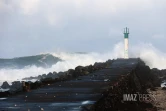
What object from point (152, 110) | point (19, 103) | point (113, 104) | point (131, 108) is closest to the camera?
point (19, 103)

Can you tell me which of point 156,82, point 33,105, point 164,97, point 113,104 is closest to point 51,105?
point 33,105

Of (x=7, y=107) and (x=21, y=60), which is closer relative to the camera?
(x=7, y=107)

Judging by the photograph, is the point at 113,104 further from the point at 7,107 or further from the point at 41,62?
the point at 41,62

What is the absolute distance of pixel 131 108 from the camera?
548 inches

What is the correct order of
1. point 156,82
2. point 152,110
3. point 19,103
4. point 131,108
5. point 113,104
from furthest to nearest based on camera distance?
point 156,82
point 152,110
point 131,108
point 113,104
point 19,103

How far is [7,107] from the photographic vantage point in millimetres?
9305

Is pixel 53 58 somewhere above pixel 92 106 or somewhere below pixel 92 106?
above

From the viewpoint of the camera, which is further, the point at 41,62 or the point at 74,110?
the point at 41,62

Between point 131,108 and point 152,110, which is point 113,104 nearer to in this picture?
point 131,108

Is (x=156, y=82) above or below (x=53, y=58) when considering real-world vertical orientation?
below

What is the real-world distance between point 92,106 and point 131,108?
5.17 meters

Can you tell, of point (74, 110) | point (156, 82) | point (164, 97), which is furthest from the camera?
point (156, 82)

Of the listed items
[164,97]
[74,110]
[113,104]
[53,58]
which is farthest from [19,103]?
[53,58]

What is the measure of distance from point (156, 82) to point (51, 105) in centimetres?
2443
